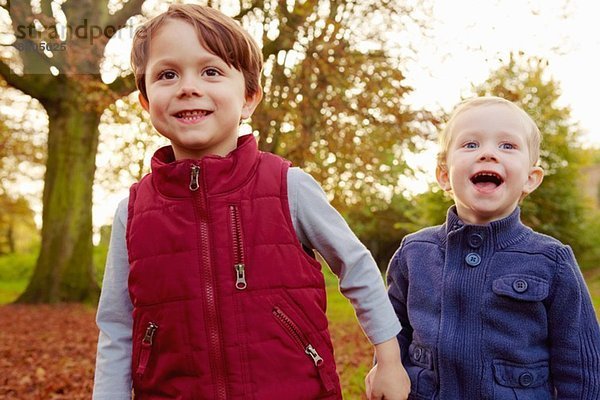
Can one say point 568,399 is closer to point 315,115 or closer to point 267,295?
point 267,295

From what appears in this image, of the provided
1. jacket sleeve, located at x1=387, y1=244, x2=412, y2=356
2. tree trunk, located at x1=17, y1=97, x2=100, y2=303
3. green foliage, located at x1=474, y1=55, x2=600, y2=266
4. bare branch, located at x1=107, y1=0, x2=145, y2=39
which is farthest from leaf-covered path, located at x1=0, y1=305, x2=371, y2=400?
green foliage, located at x1=474, y1=55, x2=600, y2=266

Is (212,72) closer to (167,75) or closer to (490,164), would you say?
(167,75)

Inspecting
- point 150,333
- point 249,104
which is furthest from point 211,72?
point 150,333

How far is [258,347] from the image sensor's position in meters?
2.03

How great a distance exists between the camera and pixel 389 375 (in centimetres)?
217

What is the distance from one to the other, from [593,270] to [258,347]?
22329mm

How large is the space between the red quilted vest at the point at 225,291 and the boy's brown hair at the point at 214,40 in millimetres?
310

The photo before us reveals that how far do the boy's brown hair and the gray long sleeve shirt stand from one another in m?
0.41

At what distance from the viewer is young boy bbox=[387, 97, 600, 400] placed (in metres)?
2.13

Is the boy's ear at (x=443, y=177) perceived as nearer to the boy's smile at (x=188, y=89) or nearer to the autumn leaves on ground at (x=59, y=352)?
the boy's smile at (x=188, y=89)

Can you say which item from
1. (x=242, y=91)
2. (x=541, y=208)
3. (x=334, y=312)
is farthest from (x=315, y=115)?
(x=541, y=208)

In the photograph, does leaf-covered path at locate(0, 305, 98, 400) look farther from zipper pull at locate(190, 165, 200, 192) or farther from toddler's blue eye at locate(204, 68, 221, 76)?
toddler's blue eye at locate(204, 68, 221, 76)

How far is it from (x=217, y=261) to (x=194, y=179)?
0.27m

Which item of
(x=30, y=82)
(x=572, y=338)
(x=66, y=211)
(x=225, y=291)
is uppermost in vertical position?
(x=30, y=82)
